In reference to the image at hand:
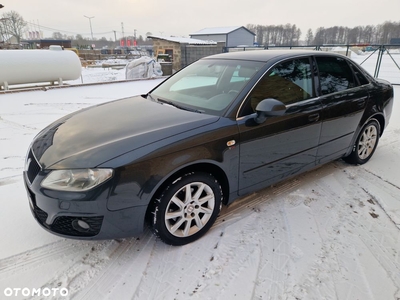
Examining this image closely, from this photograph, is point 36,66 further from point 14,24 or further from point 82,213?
point 14,24

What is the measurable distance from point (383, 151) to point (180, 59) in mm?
14744

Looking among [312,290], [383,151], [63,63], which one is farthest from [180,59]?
[312,290]

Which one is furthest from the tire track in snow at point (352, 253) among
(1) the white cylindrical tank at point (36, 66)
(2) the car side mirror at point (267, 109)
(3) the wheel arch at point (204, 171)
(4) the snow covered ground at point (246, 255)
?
(1) the white cylindrical tank at point (36, 66)

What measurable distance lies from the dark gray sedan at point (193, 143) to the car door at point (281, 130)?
0.01 metres

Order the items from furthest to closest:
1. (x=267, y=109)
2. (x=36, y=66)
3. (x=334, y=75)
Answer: (x=36, y=66) < (x=334, y=75) < (x=267, y=109)

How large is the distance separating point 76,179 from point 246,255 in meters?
1.41

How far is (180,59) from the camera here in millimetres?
17281

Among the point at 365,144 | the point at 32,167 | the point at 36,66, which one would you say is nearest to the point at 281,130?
the point at 365,144

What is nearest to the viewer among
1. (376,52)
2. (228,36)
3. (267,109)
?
(267,109)

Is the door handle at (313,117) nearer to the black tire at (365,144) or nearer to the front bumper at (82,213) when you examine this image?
the black tire at (365,144)

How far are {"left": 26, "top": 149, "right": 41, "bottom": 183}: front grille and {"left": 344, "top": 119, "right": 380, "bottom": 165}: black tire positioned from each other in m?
3.66

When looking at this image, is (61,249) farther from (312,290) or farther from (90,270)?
(312,290)

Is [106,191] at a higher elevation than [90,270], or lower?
higher

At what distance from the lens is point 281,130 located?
2.61m
